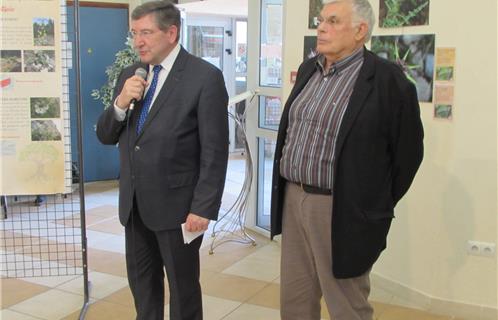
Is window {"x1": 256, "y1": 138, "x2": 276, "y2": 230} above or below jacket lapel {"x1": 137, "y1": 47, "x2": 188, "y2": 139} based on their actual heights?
below

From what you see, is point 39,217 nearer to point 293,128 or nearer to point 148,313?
point 148,313

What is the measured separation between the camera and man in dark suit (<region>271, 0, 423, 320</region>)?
193 centimetres

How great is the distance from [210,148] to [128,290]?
161 centimetres

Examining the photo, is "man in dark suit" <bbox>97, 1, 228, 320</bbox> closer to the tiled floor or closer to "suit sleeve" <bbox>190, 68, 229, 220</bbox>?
"suit sleeve" <bbox>190, 68, 229, 220</bbox>

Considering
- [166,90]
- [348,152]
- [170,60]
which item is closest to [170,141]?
[166,90]

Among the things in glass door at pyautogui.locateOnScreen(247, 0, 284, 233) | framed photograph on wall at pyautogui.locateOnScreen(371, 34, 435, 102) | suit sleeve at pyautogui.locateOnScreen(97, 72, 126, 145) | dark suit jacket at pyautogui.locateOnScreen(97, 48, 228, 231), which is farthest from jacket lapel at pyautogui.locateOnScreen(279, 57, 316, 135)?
glass door at pyautogui.locateOnScreen(247, 0, 284, 233)

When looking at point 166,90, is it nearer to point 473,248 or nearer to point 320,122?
point 320,122

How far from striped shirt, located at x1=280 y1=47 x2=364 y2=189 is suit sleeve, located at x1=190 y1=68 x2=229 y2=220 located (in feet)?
0.88

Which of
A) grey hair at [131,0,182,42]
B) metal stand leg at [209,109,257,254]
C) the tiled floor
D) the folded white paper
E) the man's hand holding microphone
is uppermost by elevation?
grey hair at [131,0,182,42]

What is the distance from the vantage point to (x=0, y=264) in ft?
12.4

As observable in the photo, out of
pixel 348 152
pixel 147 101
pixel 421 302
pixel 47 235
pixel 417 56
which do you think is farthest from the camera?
pixel 47 235

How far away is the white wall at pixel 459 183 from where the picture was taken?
2750 millimetres

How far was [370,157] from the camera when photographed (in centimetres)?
194

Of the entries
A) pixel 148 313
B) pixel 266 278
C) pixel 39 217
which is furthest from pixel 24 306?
pixel 39 217
